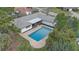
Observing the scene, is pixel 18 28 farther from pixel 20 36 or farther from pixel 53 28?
pixel 53 28

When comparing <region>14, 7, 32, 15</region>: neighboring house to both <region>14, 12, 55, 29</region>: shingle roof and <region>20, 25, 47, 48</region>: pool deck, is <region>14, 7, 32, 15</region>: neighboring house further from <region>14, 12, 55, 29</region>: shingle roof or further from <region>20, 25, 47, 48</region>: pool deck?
<region>20, 25, 47, 48</region>: pool deck

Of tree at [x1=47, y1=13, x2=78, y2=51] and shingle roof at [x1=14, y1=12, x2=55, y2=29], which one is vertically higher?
shingle roof at [x1=14, y1=12, x2=55, y2=29]

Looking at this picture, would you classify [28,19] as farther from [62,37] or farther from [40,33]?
[62,37]

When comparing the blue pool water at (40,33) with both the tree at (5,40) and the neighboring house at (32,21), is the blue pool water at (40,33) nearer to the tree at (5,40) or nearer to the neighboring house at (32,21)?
the neighboring house at (32,21)

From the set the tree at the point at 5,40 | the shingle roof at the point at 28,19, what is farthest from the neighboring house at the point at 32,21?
the tree at the point at 5,40

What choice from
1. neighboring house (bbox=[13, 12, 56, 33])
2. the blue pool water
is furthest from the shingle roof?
the blue pool water

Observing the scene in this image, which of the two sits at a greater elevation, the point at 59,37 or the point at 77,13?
the point at 77,13
